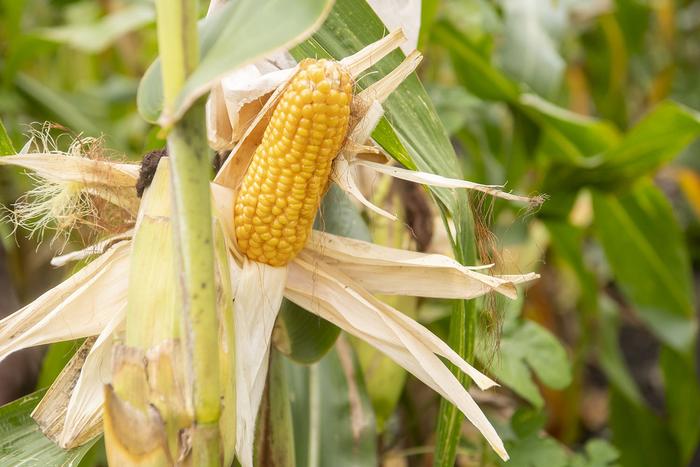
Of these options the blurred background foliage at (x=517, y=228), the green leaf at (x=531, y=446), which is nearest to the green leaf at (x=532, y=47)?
the blurred background foliage at (x=517, y=228)

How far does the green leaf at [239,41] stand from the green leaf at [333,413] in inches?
14.6

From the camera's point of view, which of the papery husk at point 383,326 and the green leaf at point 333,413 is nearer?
the papery husk at point 383,326

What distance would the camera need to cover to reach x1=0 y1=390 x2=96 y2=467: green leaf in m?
0.44

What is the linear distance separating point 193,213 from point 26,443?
0.25 metres

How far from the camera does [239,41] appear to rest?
29 cm

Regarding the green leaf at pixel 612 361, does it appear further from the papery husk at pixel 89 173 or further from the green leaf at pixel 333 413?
the papery husk at pixel 89 173

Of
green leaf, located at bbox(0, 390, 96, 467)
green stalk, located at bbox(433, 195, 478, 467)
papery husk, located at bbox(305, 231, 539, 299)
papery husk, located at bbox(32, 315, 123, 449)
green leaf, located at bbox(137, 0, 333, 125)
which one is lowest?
green stalk, located at bbox(433, 195, 478, 467)

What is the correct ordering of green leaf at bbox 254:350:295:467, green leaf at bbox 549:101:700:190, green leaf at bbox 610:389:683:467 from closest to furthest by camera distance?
green leaf at bbox 254:350:295:467 → green leaf at bbox 549:101:700:190 → green leaf at bbox 610:389:683:467

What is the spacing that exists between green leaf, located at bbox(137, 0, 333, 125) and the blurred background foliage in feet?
0.28

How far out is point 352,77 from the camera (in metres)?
0.39

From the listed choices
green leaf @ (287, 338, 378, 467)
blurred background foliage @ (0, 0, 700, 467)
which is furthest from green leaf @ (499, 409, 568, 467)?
green leaf @ (287, 338, 378, 467)

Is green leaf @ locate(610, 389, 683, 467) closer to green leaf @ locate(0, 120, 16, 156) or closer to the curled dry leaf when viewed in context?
the curled dry leaf

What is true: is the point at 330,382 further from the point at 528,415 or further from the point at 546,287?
the point at 546,287

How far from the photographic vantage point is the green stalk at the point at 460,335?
0.46m
